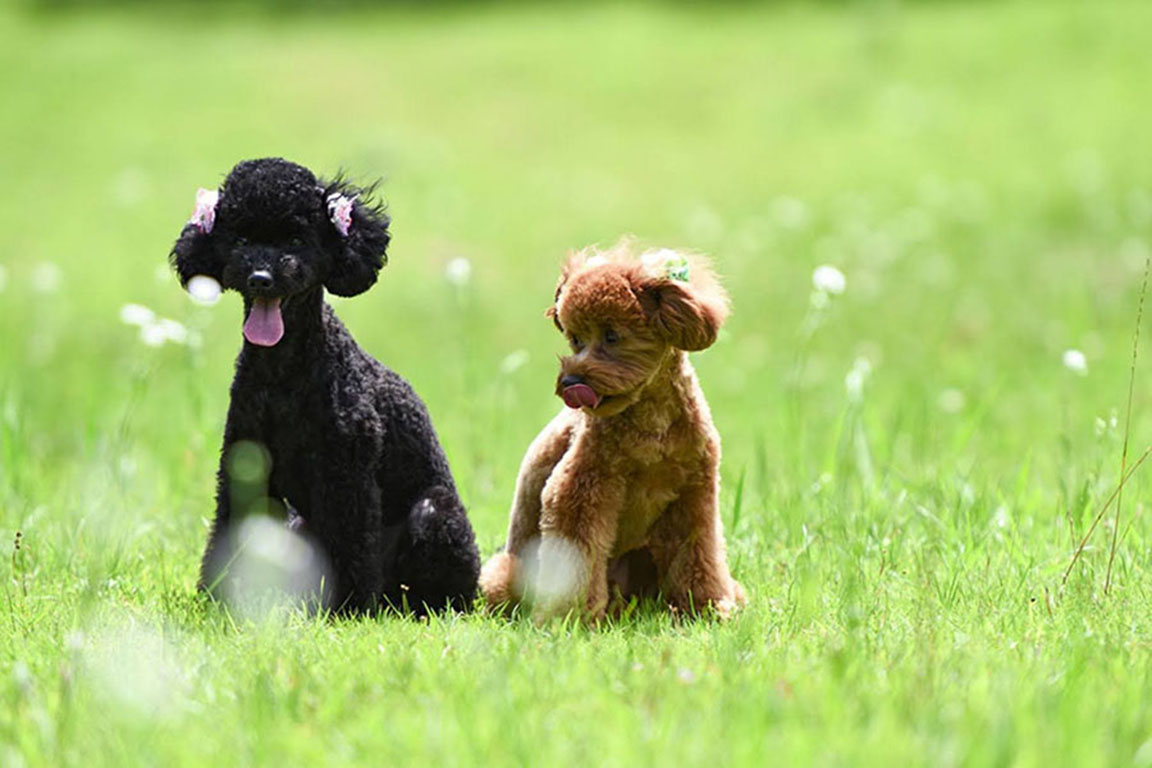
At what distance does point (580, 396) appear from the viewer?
390 centimetres

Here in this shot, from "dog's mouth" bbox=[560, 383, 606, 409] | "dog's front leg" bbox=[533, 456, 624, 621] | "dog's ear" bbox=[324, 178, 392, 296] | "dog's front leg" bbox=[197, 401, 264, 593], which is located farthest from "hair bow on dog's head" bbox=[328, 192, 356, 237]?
"dog's front leg" bbox=[533, 456, 624, 621]

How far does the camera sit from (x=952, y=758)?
2.85m

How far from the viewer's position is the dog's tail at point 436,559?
4.40 meters

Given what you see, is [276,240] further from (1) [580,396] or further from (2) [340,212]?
(1) [580,396]

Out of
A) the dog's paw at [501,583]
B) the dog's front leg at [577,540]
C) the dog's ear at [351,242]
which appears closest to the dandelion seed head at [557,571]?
the dog's front leg at [577,540]

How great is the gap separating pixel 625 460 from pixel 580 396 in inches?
14.4

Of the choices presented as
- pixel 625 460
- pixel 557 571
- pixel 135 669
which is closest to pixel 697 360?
pixel 625 460

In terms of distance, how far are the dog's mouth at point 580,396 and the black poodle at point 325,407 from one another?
721 mm

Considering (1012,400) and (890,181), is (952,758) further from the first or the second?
(890,181)

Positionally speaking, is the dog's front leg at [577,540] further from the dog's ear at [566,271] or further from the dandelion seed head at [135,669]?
the dandelion seed head at [135,669]

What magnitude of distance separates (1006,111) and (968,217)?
4192mm

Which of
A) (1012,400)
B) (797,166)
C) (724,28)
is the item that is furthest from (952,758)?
(724,28)

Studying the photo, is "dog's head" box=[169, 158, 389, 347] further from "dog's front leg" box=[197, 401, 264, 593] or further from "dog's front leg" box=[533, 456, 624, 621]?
"dog's front leg" box=[533, 456, 624, 621]

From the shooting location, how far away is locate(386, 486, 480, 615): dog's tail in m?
4.40
